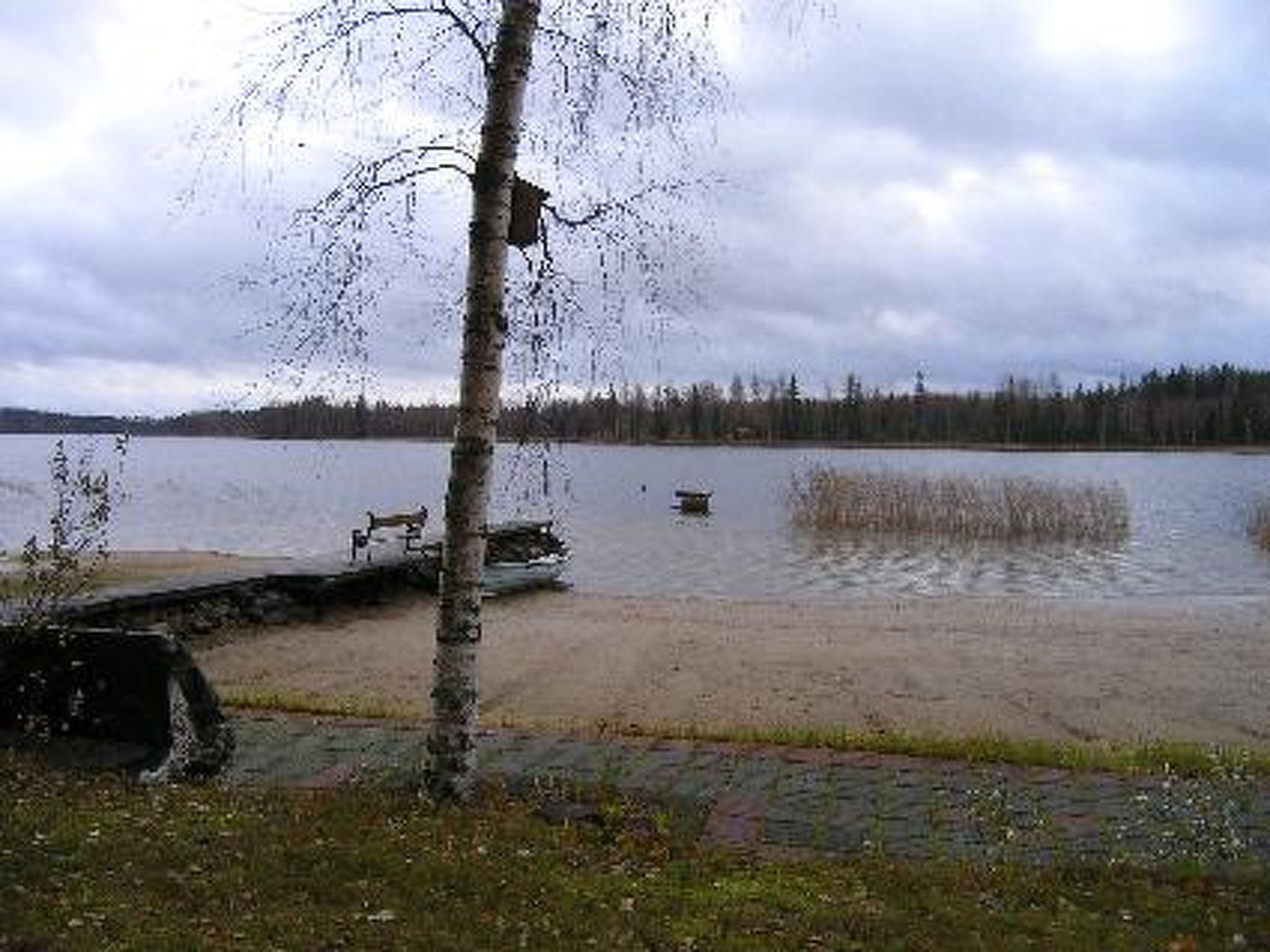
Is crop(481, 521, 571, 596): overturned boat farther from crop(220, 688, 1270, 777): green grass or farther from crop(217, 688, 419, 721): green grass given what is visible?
crop(220, 688, 1270, 777): green grass

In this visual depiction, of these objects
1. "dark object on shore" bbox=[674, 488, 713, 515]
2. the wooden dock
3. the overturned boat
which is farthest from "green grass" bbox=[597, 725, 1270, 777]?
"dark object on shore" bbox=[674, 488, 713, 515]

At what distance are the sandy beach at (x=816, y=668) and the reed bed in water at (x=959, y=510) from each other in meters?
15.1

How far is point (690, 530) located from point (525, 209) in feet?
131

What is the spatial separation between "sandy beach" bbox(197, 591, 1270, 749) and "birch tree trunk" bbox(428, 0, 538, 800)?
3912 millimetres

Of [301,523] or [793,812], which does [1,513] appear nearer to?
[301,523]

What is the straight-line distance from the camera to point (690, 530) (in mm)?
46250

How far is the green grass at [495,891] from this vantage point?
15.1ft

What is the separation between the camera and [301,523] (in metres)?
47.9

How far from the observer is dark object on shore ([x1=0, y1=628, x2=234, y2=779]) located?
23.0 ft

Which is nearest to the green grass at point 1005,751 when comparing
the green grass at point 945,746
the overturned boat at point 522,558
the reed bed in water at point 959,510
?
the green grass at point 945,746

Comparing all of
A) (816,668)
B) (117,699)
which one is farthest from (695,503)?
(117,699)

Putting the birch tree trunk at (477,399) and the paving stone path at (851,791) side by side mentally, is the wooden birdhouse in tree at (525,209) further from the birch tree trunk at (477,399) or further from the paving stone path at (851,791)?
the paving stone path at (851,791)

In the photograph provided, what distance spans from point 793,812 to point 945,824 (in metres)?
0.76

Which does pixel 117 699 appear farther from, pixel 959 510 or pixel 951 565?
pixel 959 510
